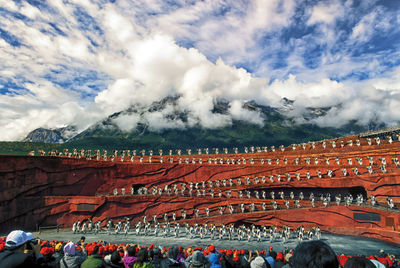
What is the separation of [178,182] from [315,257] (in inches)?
1501

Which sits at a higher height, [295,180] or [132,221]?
[295,180]

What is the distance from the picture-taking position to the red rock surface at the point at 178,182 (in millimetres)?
29013

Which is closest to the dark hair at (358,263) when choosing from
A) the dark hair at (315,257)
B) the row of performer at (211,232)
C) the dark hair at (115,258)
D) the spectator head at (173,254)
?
the dark hair at (315,257)

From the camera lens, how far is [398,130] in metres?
51.3

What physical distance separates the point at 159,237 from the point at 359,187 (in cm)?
2875

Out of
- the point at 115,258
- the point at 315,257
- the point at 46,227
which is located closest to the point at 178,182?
the point at 46,227

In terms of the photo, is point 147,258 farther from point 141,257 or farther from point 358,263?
point 358,263

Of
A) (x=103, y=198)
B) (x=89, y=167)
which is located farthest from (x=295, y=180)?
(x=89, y=167)

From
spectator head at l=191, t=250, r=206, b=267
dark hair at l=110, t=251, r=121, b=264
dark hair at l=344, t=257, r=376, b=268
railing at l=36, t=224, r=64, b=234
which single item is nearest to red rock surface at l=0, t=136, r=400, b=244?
railing at l=36, t=224, r=64, b=234

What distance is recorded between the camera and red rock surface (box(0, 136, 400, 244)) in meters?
29.0

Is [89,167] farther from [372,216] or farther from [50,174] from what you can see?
[372,216]

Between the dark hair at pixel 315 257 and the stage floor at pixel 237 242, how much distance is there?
22116 millimetres

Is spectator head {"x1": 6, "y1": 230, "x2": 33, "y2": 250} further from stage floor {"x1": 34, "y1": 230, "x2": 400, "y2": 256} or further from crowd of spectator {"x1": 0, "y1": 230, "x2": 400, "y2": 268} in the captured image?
stage floor {"x1": 34, "y1": 230, "x2": 400, "y2": 256}

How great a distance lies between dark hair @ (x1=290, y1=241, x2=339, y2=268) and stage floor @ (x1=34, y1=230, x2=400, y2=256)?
22.1 m
